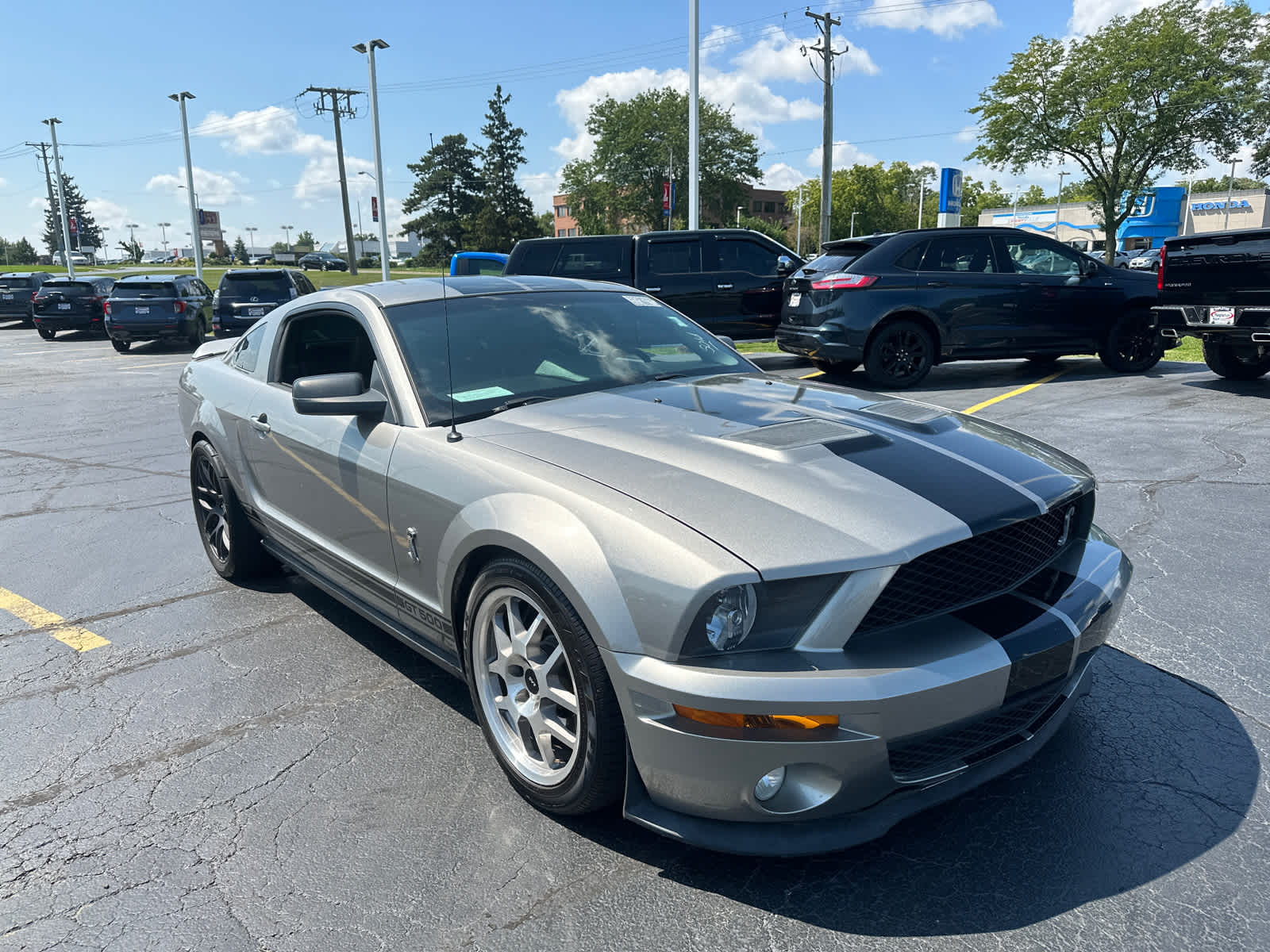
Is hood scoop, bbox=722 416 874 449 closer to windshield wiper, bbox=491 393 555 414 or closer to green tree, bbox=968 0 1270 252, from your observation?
windshield wiper, bbox=491 393 555 414

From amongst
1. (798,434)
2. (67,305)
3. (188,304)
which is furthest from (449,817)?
(67,305)

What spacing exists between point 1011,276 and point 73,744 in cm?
1010

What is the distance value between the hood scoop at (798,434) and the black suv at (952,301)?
757 cm

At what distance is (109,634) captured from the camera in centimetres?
412

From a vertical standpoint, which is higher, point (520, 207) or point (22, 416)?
point (520, 207)

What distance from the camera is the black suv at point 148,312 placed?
19781 mm

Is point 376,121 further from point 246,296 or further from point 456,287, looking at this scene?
point 456,287

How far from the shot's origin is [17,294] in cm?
2909

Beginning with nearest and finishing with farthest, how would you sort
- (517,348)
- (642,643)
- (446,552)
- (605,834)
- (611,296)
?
(642,643) → (605,834) → (446,552) → (517,348) → (611,296)

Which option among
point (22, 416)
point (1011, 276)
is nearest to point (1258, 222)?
→ point (1011, 276)

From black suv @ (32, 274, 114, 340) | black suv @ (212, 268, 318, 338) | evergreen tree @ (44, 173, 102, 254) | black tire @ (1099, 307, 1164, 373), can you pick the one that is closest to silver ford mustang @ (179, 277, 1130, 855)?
black tire @ (1099, 307, 1164, 373)

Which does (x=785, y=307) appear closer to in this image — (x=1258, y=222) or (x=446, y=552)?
(x=446, y=552)

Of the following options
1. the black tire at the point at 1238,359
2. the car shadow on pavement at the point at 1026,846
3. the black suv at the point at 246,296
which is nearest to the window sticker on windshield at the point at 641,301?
the car shadow on pavement at the point at 1026,846

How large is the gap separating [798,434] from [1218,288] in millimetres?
8422
